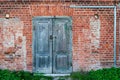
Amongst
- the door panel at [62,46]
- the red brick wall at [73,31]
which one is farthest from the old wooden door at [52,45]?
the red brick wall at [73,31]

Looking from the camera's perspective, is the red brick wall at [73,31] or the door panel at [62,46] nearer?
the red brick wall at [73,31]

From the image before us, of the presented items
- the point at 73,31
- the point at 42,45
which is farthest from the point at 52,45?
the point at 73,31

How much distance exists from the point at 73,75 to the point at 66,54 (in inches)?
30.4

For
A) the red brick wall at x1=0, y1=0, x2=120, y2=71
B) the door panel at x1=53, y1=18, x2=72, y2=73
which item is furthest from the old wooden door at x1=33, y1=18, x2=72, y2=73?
the red brick wall at x1=0, y1=0, x2=120, y2=71

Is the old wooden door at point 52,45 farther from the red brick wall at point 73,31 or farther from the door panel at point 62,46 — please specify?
the red brick wall at point 73,31

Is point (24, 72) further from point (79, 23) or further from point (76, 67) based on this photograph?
point (79, 23)

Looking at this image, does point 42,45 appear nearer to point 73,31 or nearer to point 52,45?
point 52,45

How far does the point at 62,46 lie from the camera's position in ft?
38.2

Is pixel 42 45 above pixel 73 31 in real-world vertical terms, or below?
below

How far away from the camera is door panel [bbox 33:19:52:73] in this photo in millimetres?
11595

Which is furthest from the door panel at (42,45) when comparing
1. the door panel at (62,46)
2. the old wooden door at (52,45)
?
the door panel at (62,46)

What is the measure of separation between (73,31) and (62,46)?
0.65 metres

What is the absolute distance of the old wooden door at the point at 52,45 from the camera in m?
11.6

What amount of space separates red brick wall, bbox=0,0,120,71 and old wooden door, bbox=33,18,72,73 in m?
0.19
